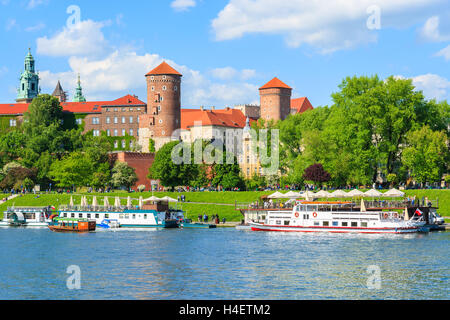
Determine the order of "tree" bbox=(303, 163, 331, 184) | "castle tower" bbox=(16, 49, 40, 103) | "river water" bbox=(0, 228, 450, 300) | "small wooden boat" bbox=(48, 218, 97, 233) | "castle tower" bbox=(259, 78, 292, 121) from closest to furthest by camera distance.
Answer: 1. "river water" bbox=(0, 228, 450, 300)
2. "small wooden boat" bbox=(48, 218, 97, 233)
3. "tree" bbox=(303, 163, 331, 184)
4. "castle tower" bbox=(259, 78, 292, 121)
5. "castle tower" bbox=(16, 49, 40, 103)

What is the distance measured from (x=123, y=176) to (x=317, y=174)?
39193mm

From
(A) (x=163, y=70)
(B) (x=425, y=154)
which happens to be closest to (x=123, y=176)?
(A) (x=163, y=70)

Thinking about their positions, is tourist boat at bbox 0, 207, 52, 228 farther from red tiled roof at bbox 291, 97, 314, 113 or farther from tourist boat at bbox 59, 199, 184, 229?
red tiled roof at bbox 291, 97, 314, 113

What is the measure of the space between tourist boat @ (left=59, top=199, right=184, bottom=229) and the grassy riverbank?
20.0 ft

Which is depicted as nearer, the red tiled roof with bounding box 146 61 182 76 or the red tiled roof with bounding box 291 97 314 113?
the red tiled roof with bounding box 146 61 182 76

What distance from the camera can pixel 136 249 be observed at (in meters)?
54.2

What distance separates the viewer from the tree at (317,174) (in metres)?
87.0

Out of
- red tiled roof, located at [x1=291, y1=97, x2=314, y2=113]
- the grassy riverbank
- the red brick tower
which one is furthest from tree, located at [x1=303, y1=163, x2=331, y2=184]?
red tiled roof, located at [x1=291, y1=97, x2=314, y2=113]

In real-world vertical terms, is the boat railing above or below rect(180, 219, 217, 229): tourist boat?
above

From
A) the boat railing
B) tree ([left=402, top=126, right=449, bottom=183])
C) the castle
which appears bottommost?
the boat railing

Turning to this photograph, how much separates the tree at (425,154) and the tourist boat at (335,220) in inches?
650

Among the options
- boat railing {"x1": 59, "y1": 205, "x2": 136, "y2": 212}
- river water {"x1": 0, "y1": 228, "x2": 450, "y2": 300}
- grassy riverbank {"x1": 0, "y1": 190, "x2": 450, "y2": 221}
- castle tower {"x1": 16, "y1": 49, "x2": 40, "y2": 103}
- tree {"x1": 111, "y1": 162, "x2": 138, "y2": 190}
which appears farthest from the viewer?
castle tower {"x1": 16, "y1": 49, "x2": 40, "y2": 103}

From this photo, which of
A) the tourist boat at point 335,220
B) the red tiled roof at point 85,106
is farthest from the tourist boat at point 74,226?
the red tiled roof at point 85,106

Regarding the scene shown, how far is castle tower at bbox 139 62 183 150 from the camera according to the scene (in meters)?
138
